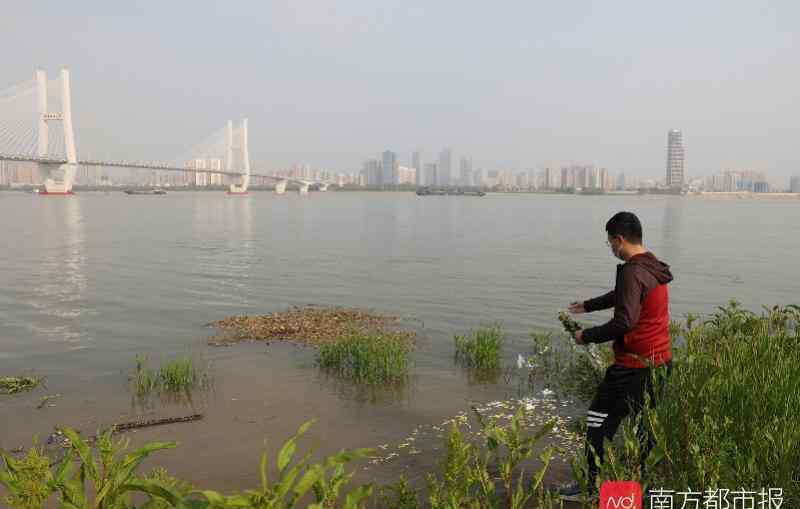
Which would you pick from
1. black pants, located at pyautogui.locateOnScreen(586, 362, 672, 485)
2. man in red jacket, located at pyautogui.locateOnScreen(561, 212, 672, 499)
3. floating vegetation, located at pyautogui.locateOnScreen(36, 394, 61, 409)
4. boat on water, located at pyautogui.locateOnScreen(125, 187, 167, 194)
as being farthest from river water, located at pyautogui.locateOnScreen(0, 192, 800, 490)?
boat on water, located at pyautogui.locateOnScreen(125, 187, 167, 194)

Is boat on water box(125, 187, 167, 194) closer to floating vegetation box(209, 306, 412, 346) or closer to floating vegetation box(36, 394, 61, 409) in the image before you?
floating vegetation box(209, 306, 412, 346)

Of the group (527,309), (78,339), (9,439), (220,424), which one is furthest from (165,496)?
(527,309)

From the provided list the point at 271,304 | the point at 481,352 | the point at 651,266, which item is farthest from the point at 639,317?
the point at 271,304

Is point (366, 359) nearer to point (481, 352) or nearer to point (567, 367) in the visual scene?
point (481, 352)

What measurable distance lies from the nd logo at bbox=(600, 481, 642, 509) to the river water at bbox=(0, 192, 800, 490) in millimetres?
2873

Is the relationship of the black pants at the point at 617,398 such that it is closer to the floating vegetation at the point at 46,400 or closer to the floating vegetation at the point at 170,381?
the floating vegetation at the point at 170,381

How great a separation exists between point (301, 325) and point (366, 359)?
3.88m

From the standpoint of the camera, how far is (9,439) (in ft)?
24.5

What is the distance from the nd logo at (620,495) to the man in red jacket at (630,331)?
57 centimetres

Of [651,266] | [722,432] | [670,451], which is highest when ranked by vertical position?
[651,266]

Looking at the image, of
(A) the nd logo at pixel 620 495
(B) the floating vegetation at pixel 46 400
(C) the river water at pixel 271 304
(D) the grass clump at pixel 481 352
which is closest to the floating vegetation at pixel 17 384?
(C) the river water at pixel 271 304

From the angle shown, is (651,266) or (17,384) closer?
(651,266)

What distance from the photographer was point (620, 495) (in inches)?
153

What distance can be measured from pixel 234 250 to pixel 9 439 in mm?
26338
